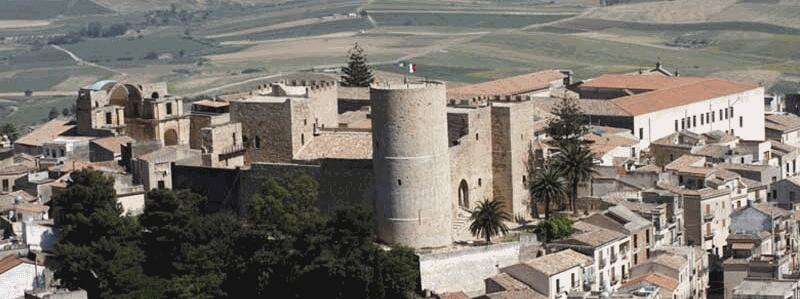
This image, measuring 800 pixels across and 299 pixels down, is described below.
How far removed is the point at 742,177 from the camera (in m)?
60.1

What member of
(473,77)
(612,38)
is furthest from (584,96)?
(612,38)

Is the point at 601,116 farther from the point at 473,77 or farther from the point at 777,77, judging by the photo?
the point at 473,77

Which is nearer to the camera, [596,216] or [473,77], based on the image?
[596,216]

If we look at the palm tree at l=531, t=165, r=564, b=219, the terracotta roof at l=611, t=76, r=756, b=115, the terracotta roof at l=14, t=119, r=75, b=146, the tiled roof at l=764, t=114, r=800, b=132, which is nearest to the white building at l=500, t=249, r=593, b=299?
the palm tree at l=531, t=165, r=564, b=219

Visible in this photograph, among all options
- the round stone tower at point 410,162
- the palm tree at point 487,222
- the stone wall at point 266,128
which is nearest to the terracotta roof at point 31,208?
the stone wall at point 266,128

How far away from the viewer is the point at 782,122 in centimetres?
7394

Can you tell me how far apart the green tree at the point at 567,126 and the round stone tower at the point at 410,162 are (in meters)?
9.75

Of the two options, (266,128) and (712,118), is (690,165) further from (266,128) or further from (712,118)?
(266,128)

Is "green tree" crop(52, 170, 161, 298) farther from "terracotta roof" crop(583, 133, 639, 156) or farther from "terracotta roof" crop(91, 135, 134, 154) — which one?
"terracotta roof" crop(583, 133, 639, 156)

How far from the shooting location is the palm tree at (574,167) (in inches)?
2089

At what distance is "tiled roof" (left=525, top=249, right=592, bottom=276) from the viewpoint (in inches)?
1823

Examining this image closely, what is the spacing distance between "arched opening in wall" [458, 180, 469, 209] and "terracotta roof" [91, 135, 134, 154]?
528 inches

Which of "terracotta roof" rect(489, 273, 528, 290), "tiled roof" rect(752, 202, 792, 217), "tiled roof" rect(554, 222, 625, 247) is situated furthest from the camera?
"tiled roof" rect(752, 202, 792, 217)

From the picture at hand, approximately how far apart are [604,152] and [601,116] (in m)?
7.88
